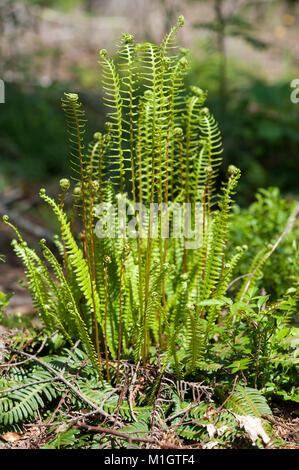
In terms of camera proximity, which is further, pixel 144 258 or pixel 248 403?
pixel 144 258

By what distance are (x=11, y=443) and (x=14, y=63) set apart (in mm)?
4926

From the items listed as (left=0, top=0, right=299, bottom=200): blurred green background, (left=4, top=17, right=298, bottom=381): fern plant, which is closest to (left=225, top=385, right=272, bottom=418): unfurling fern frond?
(left=4, top=17, right=298, bottom=381): fern plant

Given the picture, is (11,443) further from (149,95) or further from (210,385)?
(149,95)

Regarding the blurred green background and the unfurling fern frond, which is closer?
the unfurling fern frond

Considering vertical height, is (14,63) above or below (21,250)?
above

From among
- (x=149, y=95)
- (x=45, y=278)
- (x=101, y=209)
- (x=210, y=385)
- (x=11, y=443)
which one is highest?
(x=149, y=95)

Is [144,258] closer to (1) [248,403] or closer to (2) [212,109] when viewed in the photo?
(1) [248,403]

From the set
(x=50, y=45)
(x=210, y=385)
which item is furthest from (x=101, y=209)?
(x=50, y=45)

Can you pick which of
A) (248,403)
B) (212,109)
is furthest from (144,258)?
(212,109)

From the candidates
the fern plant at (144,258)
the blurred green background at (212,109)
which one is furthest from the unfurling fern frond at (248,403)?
the blurred green background at (212,109)

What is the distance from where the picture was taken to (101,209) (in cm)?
180

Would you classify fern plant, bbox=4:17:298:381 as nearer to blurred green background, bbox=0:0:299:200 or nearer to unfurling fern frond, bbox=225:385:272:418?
unfurling fern frond, bbox=225:385:272:418

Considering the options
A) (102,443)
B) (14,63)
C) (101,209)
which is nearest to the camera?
(102,443)

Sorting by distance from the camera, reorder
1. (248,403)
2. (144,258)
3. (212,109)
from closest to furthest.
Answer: (248,403) → (144,258) → (212,109)
